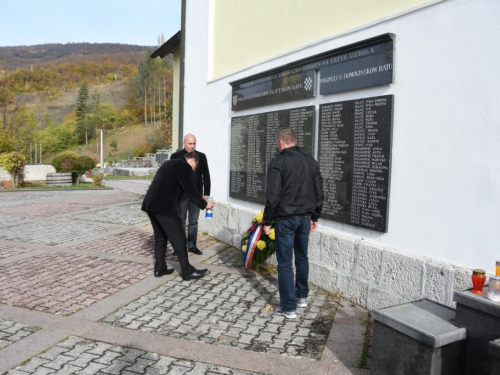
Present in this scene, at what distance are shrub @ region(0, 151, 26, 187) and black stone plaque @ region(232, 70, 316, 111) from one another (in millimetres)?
18364

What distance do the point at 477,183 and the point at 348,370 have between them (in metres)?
1.95

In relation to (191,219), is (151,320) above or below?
below

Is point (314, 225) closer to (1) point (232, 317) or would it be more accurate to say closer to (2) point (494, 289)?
(1) point (232, 317)

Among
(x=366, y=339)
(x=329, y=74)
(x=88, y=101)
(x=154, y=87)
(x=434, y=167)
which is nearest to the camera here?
(x=366, y=339)

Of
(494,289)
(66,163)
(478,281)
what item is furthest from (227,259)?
(66,163)

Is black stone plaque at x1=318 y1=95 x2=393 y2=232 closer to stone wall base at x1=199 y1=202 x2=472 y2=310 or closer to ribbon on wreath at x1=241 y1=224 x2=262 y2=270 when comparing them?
stone wall base at x1=199 y1=202 x2=472 y2=310

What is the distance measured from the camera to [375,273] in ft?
16.5

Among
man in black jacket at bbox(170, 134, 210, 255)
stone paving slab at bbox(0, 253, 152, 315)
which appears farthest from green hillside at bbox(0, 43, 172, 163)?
man in black jacket at bbox(170, 134, 210, 255)

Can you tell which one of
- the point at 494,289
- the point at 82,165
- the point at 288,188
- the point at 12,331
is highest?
the point at 288,188

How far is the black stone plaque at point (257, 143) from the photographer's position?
633 centimetres

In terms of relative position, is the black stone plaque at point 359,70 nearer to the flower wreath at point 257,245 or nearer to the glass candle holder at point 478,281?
the flower wreath at point 257,245

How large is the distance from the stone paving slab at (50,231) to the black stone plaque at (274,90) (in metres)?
4.02

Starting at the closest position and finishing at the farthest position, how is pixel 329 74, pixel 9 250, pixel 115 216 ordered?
pixel 329 74, pixel 9 250, pixel 115 216

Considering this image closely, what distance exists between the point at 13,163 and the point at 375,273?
73.1ft
